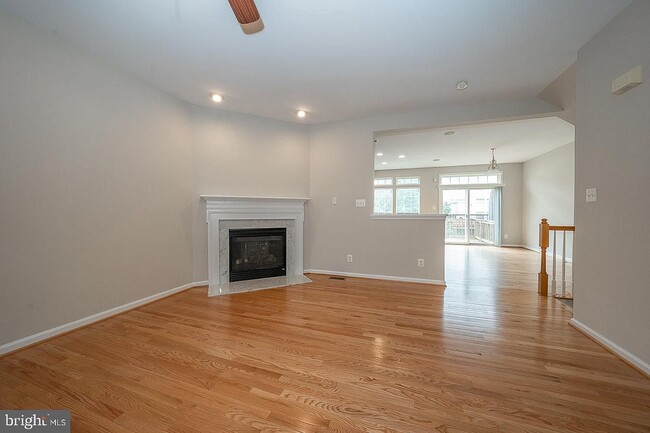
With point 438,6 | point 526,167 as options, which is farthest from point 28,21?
point 526,167

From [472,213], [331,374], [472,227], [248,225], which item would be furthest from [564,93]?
[472,227]

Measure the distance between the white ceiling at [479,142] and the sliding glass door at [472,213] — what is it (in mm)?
1054

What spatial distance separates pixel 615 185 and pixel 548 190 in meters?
5.87

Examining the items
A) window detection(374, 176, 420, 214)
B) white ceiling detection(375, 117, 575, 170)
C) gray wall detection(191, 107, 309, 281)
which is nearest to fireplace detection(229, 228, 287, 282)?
gray wall detection(191, 107, 309, 281)

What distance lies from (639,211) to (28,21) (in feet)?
15.6

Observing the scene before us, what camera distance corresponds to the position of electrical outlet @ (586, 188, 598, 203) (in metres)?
1.99

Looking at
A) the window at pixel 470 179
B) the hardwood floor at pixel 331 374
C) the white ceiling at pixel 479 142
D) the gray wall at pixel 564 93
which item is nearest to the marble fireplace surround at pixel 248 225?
the hardwood floor at pixel 331 374

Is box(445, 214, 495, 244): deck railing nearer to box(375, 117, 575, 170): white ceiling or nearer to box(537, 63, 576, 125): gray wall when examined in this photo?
box(375, 117, 575, 170): white ceiling

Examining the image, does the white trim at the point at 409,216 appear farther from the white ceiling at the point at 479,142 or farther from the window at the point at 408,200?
the window at the point at 408,200

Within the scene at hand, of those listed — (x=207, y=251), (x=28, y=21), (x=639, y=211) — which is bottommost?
(x=207, y=251)

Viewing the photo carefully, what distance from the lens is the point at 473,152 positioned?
632cm

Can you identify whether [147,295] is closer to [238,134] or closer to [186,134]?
[186,134]

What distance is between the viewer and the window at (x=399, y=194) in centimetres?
855

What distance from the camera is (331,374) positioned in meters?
1.52
